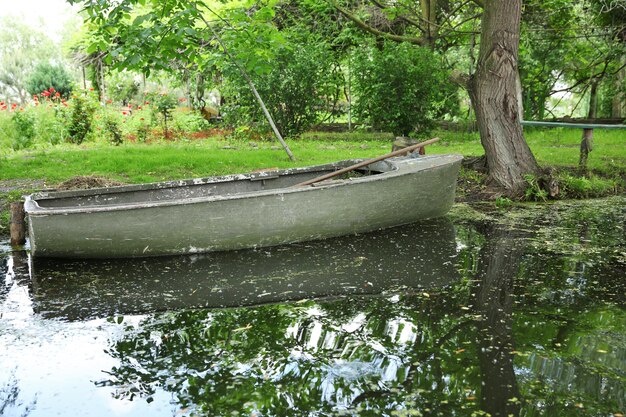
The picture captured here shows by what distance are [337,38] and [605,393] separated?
1338 centimetres

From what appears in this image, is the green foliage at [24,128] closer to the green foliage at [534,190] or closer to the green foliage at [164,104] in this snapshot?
the green foliage at [164,104]

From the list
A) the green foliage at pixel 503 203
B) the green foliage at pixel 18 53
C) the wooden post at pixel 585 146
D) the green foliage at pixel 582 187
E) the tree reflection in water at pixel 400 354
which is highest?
→ the green foliage at pixel 18 53

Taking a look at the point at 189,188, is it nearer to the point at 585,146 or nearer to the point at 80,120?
the point at 585,146

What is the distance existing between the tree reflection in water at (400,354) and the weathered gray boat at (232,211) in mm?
1386

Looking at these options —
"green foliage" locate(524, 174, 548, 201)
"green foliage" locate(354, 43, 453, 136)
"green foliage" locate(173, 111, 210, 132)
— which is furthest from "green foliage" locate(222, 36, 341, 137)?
"green foliage" locate(524, 174, 548, 201)

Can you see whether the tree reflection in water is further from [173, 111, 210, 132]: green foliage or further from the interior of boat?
[173, 111, 210, 132]: green foliage

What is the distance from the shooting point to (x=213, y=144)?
12680mm

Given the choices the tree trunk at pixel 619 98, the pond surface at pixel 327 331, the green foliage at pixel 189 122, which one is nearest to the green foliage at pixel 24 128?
the green foliage at pixel 189 122

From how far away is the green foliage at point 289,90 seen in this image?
13.8 metres

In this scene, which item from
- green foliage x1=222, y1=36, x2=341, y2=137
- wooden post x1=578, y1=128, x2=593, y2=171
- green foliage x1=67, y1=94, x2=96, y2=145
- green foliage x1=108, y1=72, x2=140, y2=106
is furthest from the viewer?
green foliage x1=108, y1=72, x2=140, y2=106

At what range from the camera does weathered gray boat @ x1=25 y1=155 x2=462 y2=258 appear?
5.57m

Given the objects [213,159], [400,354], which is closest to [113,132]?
[213,159]

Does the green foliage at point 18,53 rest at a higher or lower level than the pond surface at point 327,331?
higher

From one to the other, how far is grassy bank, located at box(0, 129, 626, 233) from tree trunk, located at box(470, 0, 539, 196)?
18.9 inches
